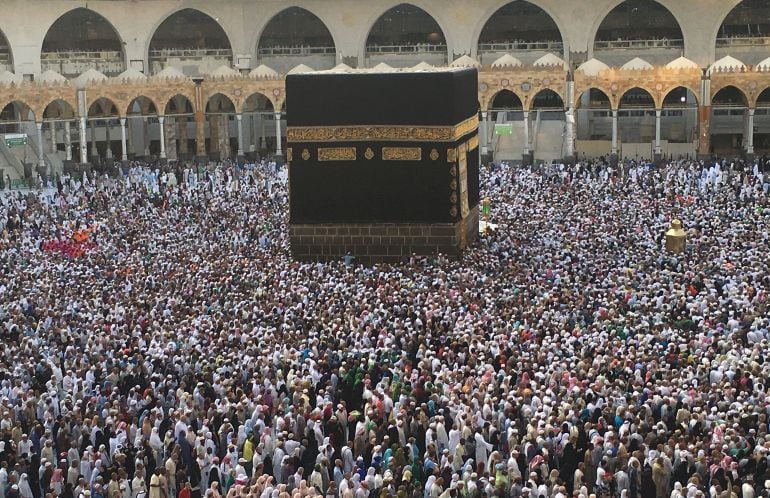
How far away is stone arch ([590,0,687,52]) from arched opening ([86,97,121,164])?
15.5 metres

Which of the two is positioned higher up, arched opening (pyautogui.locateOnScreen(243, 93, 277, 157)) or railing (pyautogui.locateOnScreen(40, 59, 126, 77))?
railing (pyautogui.locateOnScreen(40, 59, 126, 77))

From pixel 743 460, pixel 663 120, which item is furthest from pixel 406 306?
pixel 663 120

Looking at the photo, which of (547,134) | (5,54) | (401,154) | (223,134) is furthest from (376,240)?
(5,54)

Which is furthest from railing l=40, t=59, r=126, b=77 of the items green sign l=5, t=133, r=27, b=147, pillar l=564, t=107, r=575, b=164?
pillar l=564, t=107, r=575, b=164

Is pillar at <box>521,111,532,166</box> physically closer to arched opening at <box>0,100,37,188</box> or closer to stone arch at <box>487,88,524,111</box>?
stone arch at <box>487,88,524,111</box>

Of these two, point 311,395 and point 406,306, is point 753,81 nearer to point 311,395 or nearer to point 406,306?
point 406,306

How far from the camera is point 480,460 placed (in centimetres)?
1149

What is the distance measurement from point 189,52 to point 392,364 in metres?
29.9

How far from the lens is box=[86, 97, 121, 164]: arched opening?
37.3 metres

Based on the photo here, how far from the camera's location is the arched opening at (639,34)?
39375 mm

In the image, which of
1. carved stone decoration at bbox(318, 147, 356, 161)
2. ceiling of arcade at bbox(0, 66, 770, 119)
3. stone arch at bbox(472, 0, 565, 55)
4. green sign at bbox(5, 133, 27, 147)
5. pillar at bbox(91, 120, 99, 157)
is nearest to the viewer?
carved stone decoration at bbox(318, 147, 356, 161)

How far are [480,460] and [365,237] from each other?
1049cm

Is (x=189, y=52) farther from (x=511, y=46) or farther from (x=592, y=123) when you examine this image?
(x=592, y=123)

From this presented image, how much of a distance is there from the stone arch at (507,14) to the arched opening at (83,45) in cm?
1191
